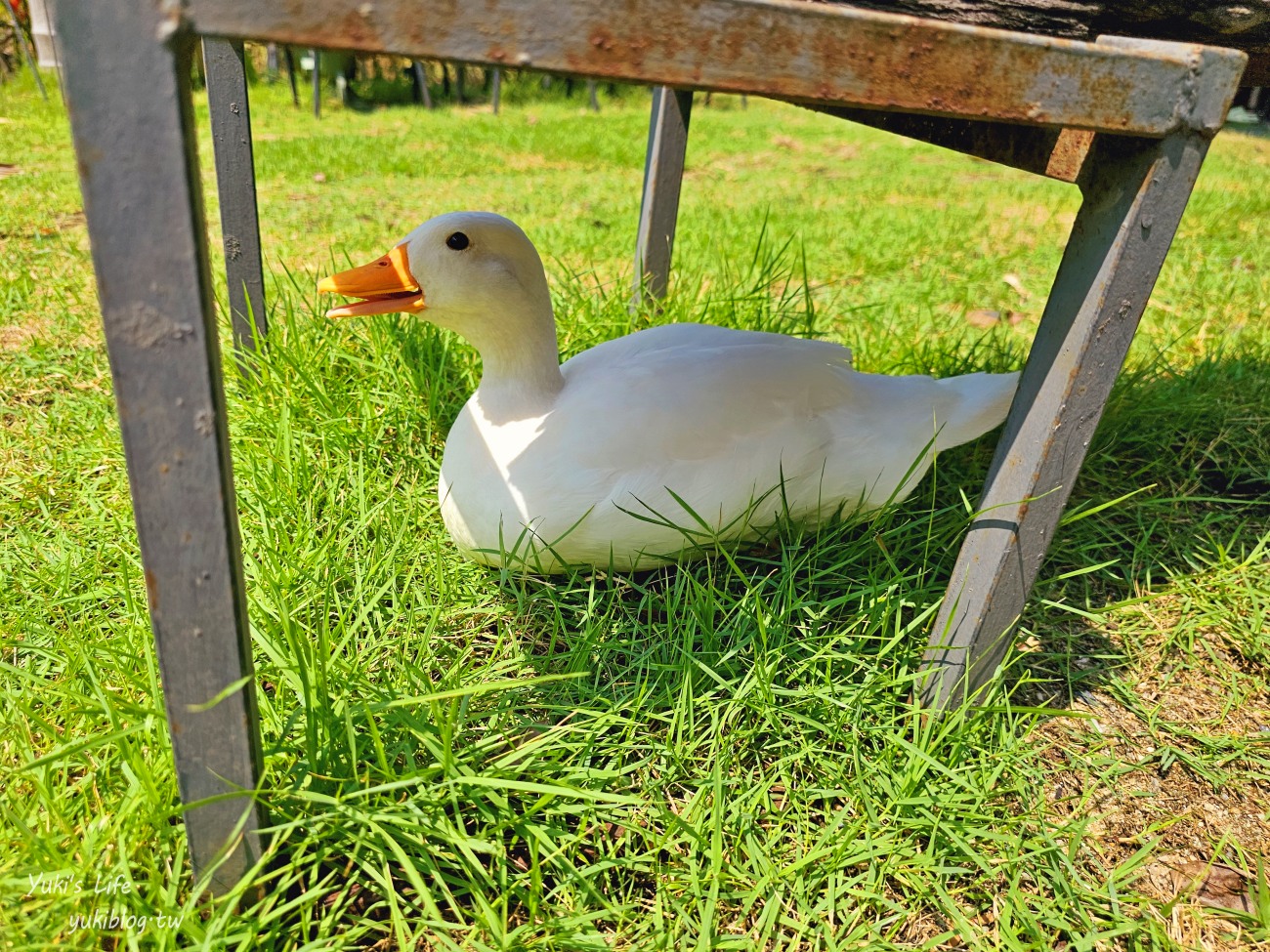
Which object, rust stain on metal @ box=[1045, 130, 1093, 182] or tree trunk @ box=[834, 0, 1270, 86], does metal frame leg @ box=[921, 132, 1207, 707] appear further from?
tree trunk @ box=[834, 0, 1270, 86]

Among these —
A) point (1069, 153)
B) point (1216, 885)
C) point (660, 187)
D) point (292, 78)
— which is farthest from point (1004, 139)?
point (292, 78)

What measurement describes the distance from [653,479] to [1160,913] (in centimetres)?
113

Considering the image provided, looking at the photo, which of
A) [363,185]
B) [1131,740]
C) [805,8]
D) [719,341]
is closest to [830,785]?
[1131,740]

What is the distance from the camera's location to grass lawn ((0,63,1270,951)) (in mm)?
1270

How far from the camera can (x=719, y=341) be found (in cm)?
201

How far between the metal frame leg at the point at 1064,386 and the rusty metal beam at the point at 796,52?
93 mm

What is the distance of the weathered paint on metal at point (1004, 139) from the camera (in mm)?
1354

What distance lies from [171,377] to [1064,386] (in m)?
1.24

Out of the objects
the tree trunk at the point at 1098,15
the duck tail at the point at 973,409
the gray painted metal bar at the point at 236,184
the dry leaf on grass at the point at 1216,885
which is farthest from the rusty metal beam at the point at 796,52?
the gray painted metal bar at the point at 236,184

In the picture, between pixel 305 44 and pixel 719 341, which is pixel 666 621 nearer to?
pixel 719 341

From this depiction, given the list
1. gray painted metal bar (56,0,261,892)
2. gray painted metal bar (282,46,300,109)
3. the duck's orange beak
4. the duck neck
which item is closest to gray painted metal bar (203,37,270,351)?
the duck's orange beak

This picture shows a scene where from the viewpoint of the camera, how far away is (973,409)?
193 centimetres

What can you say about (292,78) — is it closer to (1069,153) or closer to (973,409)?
(973,409)

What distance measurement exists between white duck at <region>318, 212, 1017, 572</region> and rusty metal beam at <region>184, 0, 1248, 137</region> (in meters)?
0.87
